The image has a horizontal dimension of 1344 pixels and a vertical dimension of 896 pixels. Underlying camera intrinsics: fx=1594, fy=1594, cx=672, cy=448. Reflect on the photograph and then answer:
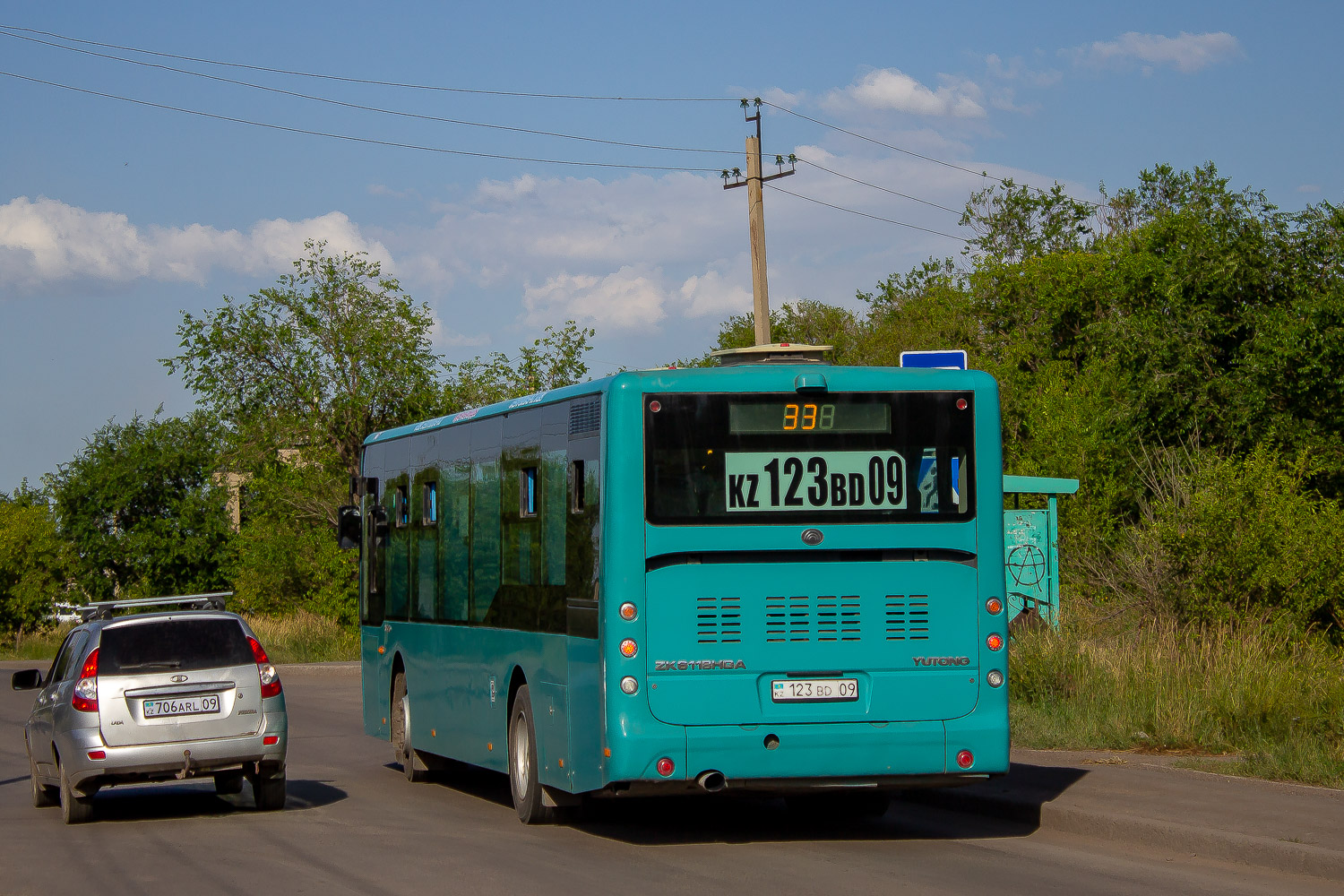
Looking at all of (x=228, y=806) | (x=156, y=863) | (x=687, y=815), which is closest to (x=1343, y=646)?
(x=687, y=815)

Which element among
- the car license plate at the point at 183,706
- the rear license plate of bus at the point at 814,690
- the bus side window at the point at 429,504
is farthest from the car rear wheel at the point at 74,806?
the rear license plate of bus at the point at 814,690

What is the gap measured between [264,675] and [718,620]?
14.6 feet

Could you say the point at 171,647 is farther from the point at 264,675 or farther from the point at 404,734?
the point at 404,734

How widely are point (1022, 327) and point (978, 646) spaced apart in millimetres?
39204

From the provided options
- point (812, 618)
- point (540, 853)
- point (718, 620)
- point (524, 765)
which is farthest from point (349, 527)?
point (812, 618)

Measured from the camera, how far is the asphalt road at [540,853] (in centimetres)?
905

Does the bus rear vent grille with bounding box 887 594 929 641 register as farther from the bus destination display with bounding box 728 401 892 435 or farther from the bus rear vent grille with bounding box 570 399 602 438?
the bus rear vent grille with bounding box 570 399 602 438

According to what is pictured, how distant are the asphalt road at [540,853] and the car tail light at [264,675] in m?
1.00

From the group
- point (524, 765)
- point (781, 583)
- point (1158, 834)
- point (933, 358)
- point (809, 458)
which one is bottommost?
point (1158, 834)

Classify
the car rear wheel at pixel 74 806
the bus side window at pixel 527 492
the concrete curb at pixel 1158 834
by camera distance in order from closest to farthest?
the concrete curb at pixel 1158 834 → the bus side window at pixel 527 492 → the car rear wheel at pixel 74 806

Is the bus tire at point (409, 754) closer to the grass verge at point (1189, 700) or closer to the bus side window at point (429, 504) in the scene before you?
the bus side window at point (429, 504)

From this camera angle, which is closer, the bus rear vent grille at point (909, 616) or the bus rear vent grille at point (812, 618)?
the bus rear vent grille at point (812, 618)

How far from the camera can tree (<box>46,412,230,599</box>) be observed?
63062 millimetres

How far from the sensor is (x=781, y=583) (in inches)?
409
